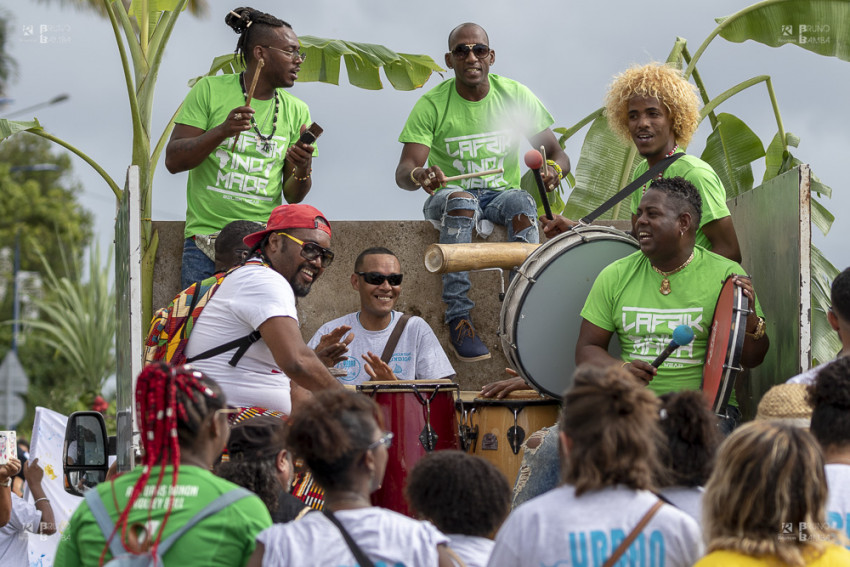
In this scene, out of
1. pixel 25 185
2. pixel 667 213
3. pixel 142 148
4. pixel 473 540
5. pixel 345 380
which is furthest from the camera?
pixel 25 185

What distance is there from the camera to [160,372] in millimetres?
3328

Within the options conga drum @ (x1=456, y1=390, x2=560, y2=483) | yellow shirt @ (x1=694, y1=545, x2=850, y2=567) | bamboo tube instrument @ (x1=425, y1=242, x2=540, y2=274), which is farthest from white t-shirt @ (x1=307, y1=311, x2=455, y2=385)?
yellow shirt @ (x1=694, y1=545, x2=850, y2=567)

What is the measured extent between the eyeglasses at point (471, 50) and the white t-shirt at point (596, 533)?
4837 millimetres

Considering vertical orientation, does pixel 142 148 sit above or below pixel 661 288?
above

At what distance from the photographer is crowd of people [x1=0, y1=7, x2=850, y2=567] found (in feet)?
9.90

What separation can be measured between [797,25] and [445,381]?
5.83 metres

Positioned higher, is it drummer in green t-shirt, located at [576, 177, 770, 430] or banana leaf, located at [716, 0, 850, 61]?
banana leaf, located at [716, 0, 850, 61]

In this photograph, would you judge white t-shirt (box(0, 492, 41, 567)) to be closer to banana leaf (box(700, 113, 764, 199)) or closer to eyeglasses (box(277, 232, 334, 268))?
eyeglasses (box(277, 232, 334, 268))

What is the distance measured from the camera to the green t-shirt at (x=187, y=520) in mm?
3129

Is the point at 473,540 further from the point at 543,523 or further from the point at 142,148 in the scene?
the point at 142,148

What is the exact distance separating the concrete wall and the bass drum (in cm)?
170

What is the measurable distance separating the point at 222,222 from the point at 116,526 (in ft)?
13.3

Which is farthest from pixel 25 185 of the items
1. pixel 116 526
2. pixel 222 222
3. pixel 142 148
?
pixel 116 526

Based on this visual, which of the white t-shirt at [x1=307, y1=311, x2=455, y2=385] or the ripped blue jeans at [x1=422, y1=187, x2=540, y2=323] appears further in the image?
the ripped blue jeans at [x1=422, y1=187, x2=540, y2=323]
